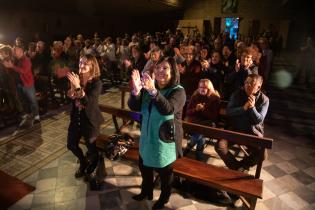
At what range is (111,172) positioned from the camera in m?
4.29

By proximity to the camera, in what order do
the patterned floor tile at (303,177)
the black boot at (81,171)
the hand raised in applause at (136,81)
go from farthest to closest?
the patterned floor tile at (303,177)
the black boot at (81,171)
the hand raised in applause at (136,81)

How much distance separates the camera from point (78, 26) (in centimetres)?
1524

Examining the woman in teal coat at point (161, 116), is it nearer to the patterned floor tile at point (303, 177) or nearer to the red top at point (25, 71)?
the patterned floor tile at point (303, 177)

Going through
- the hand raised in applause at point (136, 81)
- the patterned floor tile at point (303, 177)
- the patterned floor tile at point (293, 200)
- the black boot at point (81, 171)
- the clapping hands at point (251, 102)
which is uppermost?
the hand raised in applause at point (136, 81)

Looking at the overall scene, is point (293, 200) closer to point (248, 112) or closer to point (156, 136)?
point (248, 112)

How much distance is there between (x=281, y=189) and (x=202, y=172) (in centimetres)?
A: 146

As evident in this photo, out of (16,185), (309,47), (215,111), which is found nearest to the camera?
(16,185)

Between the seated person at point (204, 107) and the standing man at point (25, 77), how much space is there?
12.8ft

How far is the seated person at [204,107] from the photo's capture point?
433 centimetres

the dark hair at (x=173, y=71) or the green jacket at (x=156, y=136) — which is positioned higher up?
the dark hair at (x=173, y=71)

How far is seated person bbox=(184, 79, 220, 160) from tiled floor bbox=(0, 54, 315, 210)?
32.0 inches

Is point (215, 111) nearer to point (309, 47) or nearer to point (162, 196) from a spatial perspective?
point (162, 196)

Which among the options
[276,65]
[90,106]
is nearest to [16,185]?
[90,106]

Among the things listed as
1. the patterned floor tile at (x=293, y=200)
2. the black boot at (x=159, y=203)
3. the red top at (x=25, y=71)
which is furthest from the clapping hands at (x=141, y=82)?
the red top at (x=25, y=71)
